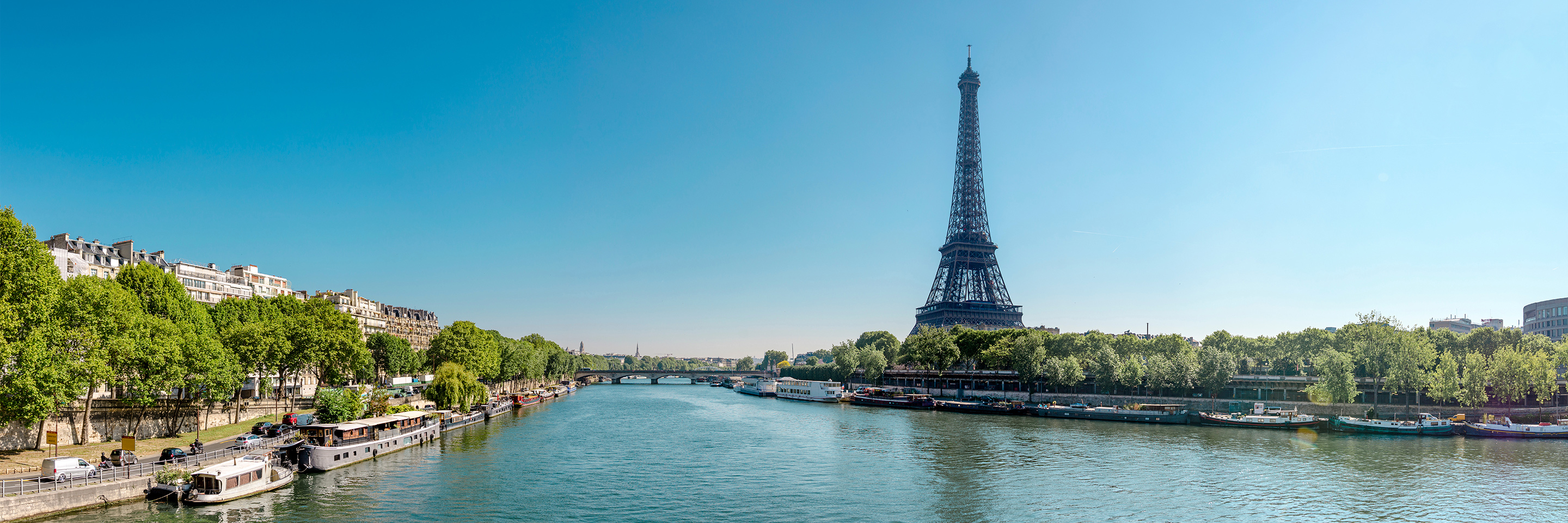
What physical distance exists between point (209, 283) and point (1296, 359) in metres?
141

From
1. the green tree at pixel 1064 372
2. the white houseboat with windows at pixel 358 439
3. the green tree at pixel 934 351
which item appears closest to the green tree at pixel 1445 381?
the green tree at pixel 1064 372

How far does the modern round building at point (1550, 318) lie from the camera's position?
5714 inches

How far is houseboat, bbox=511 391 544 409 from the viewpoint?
10369 centimetres

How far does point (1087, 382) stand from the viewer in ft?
357

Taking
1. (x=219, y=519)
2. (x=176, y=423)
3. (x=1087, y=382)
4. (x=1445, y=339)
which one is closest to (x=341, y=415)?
(x=176, y=423)

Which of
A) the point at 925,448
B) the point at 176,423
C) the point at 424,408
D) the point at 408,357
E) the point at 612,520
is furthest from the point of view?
the point at 408,357

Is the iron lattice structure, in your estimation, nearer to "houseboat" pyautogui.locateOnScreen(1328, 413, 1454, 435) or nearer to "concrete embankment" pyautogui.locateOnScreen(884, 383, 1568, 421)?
"concrete embankment" pyautogui.locateOnScreen(884, 383, 1568, 421)

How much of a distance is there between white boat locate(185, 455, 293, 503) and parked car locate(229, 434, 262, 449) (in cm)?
315

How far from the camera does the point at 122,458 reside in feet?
123

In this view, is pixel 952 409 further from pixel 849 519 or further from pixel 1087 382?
pixel 849 519

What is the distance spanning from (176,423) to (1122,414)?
83.1m

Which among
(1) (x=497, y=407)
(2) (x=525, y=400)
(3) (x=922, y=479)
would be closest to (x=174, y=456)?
(3) (x=922, y=479)

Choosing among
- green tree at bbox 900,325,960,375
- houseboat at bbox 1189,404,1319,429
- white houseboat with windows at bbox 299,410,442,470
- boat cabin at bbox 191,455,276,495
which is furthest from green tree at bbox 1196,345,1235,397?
boat cabin at bbox 191,455,276,495

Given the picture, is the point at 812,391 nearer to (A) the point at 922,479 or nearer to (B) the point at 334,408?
(A) the point at 922,479
